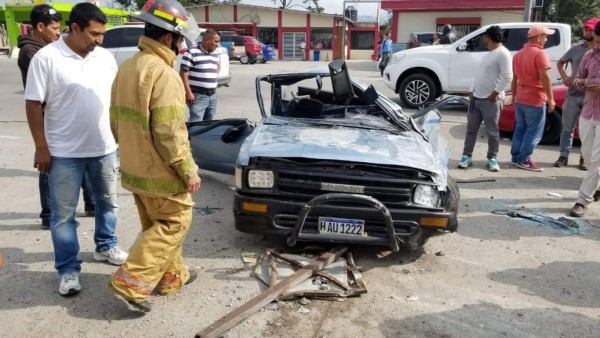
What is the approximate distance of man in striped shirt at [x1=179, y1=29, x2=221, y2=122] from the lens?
19.8ft

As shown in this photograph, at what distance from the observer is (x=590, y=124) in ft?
15.8

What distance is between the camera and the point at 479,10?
27828 millimetres

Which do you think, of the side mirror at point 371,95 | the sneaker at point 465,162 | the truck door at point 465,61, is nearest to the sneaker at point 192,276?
the side mirror at point 371,95

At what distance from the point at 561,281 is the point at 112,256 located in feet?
10.8

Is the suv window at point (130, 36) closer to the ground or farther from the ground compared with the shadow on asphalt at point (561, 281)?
farther from the ground

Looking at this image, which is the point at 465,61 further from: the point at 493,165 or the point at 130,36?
the point at 130,36

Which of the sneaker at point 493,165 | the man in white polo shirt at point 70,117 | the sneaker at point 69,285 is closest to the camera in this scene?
the man in white polo shirt at point 70,117

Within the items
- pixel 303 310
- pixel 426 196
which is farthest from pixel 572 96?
pixel 303 310

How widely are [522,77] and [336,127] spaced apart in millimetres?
3238

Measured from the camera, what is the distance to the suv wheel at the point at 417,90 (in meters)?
11.1

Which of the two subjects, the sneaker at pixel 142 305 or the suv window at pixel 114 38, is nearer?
the sneaker at pixel 142 305

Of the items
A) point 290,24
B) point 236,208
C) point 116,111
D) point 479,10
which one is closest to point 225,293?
point 236,208

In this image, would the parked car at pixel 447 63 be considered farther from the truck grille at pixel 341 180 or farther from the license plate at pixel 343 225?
the license plate at pixel 343 225

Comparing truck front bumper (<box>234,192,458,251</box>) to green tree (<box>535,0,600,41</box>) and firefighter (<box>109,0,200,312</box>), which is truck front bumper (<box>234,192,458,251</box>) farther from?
green tree (<box>535,0,600,41</box>)
